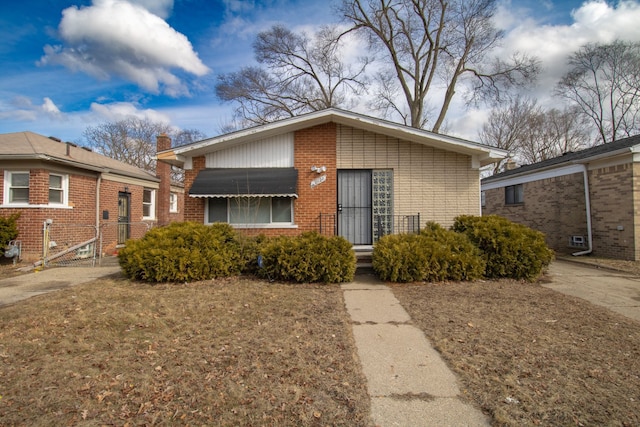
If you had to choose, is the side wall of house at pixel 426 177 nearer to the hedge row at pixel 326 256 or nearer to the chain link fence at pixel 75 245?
the hedge row at pixel 326 256

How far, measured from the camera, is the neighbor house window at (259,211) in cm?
881

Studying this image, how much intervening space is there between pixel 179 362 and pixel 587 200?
42.2 feet

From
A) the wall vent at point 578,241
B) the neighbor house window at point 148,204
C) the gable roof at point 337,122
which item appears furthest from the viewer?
the neighbor house window at point 148,204

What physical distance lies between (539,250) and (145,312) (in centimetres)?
769

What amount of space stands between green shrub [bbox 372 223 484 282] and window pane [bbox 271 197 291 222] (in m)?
2.87

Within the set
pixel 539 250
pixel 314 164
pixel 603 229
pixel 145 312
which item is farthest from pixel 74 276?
pixel 603 229

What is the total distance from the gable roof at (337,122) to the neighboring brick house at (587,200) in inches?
170

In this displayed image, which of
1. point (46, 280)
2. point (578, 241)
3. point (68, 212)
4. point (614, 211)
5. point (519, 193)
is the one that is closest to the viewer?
point (46, 280)

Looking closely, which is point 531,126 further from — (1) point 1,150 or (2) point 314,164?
(1) point 1,150

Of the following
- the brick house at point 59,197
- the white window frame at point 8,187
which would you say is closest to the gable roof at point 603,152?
the brick house at point 59,197

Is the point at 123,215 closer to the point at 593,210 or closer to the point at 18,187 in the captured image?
the point at 18,187

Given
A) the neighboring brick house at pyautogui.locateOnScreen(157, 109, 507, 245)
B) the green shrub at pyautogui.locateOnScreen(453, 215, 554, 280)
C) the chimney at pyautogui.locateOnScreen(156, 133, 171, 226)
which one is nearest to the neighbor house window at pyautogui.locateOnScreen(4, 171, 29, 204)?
the neighboring brick house at pyautogui.locateOnScreen(157, 109, 507, 245)

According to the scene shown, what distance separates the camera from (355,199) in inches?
358

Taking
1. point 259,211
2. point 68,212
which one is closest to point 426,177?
point 259,211
